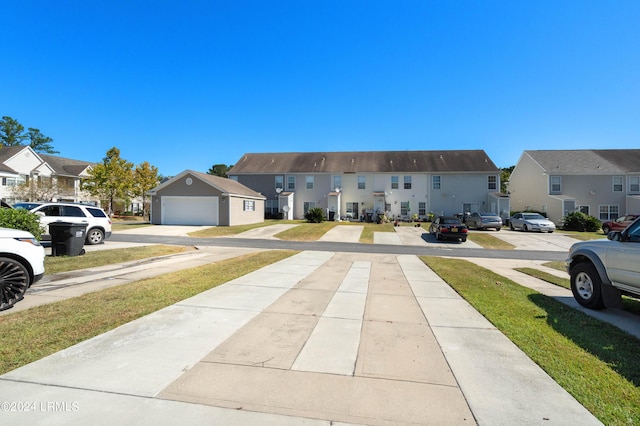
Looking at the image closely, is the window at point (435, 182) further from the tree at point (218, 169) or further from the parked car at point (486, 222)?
the tree at point (218, 169)

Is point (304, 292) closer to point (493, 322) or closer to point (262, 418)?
point (493, 322)

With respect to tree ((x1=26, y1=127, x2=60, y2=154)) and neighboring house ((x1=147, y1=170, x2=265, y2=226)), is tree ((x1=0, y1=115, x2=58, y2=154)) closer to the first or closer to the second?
tree ((x1=26, y1=127, x2=60, y2=154))

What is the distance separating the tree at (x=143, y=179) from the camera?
42.0 m

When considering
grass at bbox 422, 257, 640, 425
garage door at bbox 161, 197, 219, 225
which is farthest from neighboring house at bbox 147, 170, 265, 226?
grass at bbox 422, 257, 640, 425

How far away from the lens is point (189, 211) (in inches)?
1093

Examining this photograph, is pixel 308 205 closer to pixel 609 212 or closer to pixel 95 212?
pixel 95 212

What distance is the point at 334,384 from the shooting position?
2.92 metres

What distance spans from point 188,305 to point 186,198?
24646 mm

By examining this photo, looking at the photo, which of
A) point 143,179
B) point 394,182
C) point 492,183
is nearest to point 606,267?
point 394,182

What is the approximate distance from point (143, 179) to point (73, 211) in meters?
33.2

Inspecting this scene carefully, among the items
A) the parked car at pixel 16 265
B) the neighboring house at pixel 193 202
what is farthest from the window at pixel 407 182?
the parked car at pixel 16 265

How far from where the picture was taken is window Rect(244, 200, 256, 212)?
30109 mm

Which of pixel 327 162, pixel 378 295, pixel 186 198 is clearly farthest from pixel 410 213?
pixel 378 295

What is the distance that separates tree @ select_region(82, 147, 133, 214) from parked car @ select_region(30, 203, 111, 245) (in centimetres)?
2718
